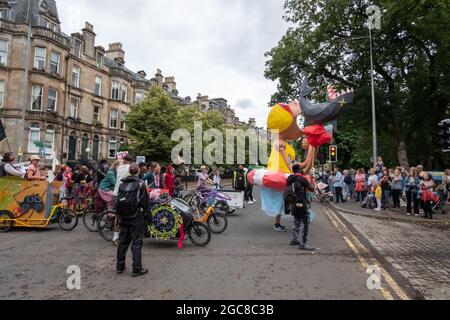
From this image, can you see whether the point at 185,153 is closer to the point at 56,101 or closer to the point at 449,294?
the point at 56,101

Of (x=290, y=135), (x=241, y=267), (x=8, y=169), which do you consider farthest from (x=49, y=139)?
(x=241, y=267)

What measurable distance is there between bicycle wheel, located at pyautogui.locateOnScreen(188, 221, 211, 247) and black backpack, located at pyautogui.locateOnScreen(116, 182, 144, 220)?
2329mm

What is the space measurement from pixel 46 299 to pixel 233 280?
269cm

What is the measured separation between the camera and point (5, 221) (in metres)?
9.30

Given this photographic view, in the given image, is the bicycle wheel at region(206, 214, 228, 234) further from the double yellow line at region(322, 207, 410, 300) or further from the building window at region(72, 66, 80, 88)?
the building window at region(72, 66, 80, 88)

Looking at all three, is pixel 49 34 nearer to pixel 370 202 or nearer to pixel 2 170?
pixel 2 170

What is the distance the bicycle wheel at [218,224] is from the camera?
9.32 metres

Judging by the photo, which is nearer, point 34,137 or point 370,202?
point 370,202

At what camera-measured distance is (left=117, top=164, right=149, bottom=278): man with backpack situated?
550cm

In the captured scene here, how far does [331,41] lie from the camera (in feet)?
72.3

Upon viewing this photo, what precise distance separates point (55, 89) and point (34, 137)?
5137mm

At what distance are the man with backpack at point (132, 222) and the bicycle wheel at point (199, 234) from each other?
2.15 metres

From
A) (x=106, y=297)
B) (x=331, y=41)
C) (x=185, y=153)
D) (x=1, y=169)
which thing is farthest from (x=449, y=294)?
(x=185, y=153)

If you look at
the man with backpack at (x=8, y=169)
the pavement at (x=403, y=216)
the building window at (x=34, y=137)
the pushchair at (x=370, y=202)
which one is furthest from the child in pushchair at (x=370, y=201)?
the building window at (x=34, y=137)
